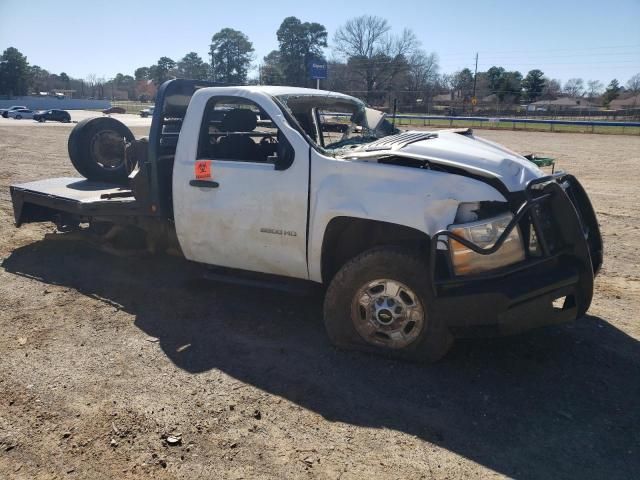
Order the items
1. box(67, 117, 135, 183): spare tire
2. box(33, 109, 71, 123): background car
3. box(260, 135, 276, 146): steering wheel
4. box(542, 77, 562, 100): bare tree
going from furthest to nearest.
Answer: box(542, 77, 562, 100): bare tree, box(33, 109, 71, 123): background car, box(67, 117, 135, 183): spare tire, box(260, 135, 276, 146): steering wheel

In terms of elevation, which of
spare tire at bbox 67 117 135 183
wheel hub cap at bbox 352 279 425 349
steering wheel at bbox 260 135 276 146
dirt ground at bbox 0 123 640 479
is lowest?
dirt ground at bbox 0 123 640 479

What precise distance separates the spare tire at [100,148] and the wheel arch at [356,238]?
12.9ft

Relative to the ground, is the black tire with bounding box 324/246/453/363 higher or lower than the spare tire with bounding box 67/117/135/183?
lower

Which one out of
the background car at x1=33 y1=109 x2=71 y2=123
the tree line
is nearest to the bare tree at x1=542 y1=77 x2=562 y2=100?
the tree line

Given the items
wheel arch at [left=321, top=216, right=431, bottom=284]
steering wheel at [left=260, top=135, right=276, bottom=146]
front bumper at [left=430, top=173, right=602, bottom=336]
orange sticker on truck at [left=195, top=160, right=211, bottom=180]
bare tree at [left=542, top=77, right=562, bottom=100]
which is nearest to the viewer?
front bumper at [left=430, top=173, right=602, bottom=336]

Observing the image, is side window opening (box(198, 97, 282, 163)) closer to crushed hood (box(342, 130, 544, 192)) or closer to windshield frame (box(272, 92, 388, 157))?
windshield frame (box(272, 92, 388, 157))

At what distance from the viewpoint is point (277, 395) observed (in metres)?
3.51

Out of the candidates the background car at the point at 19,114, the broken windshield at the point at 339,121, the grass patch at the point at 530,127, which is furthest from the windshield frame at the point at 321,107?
the background car at the point at 19,114

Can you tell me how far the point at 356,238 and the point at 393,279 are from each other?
2.17 ft

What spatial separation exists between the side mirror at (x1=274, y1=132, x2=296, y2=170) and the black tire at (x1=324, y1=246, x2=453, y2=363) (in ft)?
3.09

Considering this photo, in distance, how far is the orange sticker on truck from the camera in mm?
4578

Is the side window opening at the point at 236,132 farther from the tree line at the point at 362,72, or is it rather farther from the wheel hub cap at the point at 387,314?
the tree line at the point at 362,72

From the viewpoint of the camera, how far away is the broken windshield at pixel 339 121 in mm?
5176

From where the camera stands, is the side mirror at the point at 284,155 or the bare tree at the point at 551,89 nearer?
the side mirror at the point at 284,155
